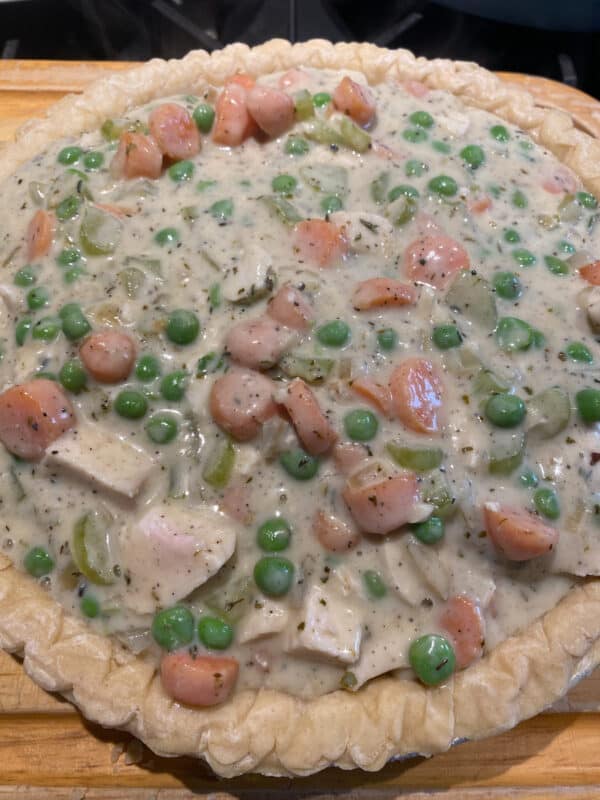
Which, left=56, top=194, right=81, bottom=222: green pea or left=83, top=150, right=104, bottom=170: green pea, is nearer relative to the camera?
left=56, top=194, right=81, bottom=222: green pea

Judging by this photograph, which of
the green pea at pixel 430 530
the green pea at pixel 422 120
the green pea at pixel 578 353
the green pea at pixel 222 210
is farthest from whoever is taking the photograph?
the green pea at pixel 422 120

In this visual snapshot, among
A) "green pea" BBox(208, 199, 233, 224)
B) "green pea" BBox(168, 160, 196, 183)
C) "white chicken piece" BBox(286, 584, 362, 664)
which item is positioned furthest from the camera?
"green pea" BBox(168, 160, 196, 183)

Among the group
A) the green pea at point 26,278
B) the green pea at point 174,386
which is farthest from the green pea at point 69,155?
the green pea at point 174,386

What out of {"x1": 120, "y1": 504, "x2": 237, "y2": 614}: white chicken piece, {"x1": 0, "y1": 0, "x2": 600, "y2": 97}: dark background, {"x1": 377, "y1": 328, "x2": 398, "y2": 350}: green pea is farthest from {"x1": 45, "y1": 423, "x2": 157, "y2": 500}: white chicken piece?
{"x1": 0, "y1": 0, "x2": 600, "y2": 97}: dark background

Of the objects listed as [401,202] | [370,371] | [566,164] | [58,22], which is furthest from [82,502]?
[58,22]

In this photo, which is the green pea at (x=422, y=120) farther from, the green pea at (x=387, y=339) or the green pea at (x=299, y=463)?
the green pea at (x=299, y=463)

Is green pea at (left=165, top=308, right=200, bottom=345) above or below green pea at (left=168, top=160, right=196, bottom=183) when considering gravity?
below

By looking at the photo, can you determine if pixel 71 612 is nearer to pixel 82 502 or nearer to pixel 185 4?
pixel 82 502

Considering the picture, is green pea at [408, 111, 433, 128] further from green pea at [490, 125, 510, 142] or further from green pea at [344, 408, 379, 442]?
green pea at [344, 408, 379, 442]
